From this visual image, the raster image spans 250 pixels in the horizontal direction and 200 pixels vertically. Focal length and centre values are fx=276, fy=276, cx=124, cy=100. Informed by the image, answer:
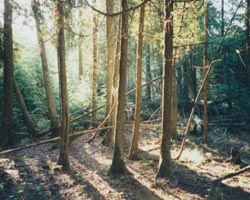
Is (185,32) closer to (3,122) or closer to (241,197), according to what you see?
(241,197)

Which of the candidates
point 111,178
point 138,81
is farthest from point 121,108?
point 111,178

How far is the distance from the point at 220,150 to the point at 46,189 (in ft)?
25.6

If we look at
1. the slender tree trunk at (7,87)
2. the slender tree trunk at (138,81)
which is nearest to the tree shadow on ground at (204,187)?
the slender tree trunk at (138,81)

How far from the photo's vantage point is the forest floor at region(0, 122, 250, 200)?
684 cm

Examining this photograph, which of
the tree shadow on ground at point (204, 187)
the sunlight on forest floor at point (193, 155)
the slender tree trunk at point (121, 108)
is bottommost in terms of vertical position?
the tree shadow on ground at point (204, 187)

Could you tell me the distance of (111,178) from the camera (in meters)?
7.91

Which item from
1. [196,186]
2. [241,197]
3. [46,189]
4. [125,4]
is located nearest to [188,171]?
[196,186]

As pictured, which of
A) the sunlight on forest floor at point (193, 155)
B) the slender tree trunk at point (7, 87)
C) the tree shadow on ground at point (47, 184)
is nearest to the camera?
the tree shadow on ground at point (47, 184)

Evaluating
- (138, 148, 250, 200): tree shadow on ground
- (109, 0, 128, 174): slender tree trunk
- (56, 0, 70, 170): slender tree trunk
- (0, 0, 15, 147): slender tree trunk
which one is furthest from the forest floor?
(0, 0, 15, 147): slender tree trunk

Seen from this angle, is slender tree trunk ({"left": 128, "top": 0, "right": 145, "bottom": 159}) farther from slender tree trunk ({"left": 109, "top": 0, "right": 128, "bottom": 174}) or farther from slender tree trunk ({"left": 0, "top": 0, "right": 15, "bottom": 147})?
slender tree trunk ({"left": 0, "top": 0, "right": 15, "bottom": 147})

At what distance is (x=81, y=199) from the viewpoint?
259 inches

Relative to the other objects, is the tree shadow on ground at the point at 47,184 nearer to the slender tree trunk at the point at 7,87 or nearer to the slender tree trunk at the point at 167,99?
the slender tree trunk at the point at 167,99

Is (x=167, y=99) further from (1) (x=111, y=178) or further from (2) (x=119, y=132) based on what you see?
(1) (x=111, y=178)

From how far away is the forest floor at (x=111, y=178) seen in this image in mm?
6840
